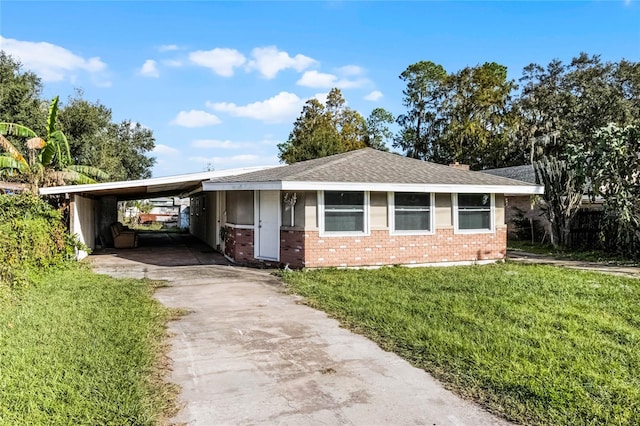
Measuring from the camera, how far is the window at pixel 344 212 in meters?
11.1

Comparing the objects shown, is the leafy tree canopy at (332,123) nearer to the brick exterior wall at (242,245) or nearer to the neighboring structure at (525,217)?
the neighboring structure at (525,217)

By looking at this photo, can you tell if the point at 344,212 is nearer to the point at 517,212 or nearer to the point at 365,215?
the point at 365,215

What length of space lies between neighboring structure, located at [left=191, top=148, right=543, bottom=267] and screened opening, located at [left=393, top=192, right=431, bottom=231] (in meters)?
0.03

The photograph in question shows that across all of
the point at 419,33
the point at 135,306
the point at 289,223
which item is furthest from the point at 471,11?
the point at 135,306

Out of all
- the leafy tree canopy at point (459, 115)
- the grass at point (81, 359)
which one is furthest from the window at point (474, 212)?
the leafy tree canopy at point (459, 115)

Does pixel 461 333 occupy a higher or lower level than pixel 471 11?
lower

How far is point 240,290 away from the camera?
8.84m

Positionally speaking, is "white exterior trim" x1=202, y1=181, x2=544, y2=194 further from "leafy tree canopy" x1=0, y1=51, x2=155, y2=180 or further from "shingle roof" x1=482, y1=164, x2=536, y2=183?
"leafy tree canopy" x1=0, y1=51, x2=155, y2=180

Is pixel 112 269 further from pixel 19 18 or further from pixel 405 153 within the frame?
pixel 405 153

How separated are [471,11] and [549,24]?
190 inches

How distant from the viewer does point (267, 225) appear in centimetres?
1205

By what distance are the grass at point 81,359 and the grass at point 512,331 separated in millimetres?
2690

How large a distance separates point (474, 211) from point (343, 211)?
4.27m

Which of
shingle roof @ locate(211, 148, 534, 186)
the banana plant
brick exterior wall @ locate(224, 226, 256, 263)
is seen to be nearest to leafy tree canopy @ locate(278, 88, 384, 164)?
shingle roof @ locate(211, 148, 534, 186)
